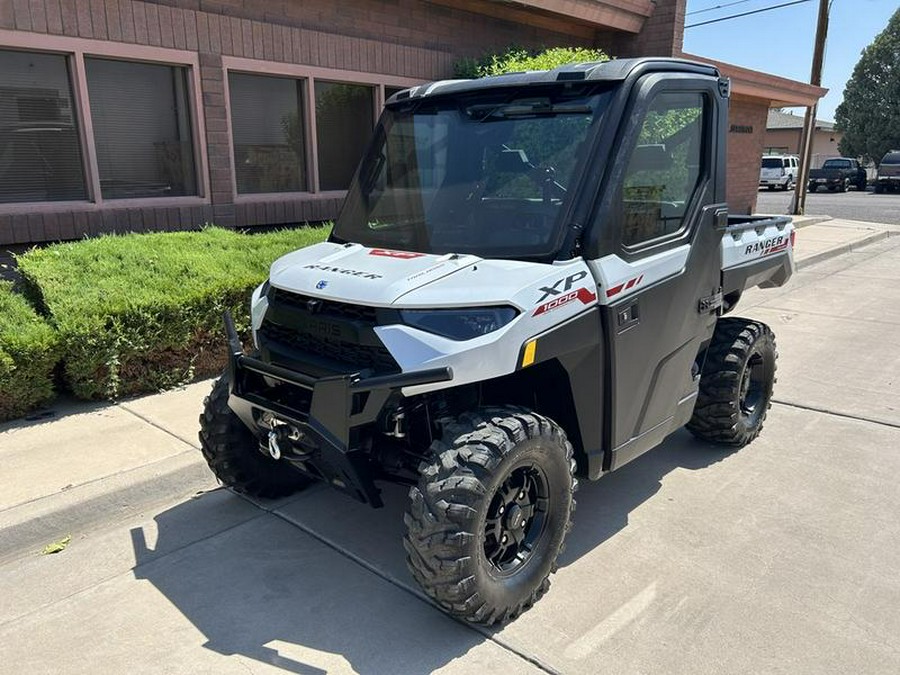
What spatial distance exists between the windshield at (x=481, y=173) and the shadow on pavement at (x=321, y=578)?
59.3 inches

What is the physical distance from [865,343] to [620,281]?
556 cm

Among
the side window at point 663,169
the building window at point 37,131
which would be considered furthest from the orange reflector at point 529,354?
the building window at point 37,131

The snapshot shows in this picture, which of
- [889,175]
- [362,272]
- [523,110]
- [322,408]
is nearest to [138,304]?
[362,272]

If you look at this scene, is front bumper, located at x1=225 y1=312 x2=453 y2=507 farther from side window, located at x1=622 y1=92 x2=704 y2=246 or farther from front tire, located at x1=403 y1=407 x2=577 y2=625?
side window, located at x1=622 y1=92 x2=704 y2=246

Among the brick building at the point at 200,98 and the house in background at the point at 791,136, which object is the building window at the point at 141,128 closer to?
the brick building at the point at 200,98

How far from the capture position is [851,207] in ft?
88.9

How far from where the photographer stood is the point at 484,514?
8.93ft

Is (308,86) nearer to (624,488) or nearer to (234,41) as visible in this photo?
(234,41)

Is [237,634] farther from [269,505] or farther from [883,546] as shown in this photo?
[883,546]

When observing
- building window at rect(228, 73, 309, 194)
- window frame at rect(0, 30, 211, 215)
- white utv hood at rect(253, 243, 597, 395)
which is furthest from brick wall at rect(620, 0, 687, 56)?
white utv hood at rect(253, 243, 597, 395)

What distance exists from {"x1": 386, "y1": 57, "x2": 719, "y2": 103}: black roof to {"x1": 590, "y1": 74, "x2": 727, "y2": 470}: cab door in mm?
68

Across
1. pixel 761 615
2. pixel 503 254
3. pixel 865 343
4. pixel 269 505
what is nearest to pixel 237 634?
pixel 269 505

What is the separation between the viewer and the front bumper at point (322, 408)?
8.77 feet

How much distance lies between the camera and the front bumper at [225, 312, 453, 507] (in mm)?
2672
